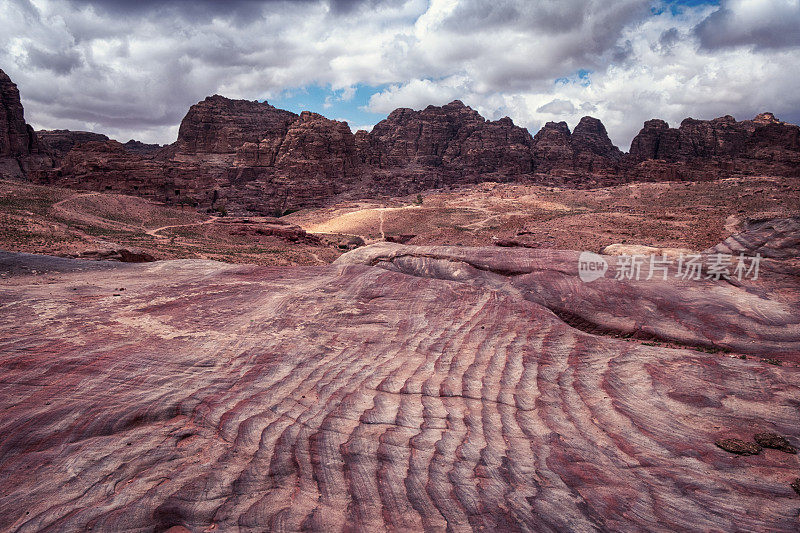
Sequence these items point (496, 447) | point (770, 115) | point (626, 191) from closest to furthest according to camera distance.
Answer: point (496, 447)
point (626, 191)
point (770, 115)

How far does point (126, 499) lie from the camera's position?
3.81m

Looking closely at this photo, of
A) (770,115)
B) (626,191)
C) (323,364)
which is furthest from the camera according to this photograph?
(770,115)

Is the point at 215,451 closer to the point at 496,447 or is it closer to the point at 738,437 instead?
the point at 496,447

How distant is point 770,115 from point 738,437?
14205 centimetres

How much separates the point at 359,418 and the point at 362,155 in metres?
111

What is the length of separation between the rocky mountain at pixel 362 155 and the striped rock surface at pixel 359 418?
6828cm

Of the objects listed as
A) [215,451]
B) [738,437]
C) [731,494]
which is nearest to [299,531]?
[215,451]

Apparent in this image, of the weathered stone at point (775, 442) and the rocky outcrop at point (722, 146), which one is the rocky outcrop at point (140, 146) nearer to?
the rocky outcrop at point (722, 146)

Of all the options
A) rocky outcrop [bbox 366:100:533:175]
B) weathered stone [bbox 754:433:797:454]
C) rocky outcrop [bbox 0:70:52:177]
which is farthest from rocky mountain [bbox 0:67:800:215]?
weathered stone [bbox 754:433:797:454]

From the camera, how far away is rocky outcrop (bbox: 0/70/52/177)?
84750 mm

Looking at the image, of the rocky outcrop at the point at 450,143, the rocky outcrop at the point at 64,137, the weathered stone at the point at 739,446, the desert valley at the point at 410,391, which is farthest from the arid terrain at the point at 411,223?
the rocky outcrop at the point at 64,137

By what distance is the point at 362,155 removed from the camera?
363 feet

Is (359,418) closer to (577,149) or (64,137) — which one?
(577,149)

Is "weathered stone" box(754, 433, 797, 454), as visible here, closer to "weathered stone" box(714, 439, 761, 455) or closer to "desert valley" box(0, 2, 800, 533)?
"desert valley" box(0, 2, 800, 533)
